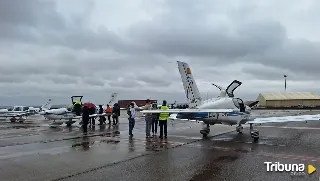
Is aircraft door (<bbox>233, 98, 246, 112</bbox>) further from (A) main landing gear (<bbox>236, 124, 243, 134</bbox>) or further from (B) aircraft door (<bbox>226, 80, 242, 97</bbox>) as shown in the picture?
(A) main landing gear (<bbox>236, 124, 243, 134</bbox>)

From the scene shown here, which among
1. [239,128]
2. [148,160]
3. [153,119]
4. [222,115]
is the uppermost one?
[222,115]

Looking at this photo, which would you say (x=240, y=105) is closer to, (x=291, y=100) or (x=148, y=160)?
(x=148, y=160)

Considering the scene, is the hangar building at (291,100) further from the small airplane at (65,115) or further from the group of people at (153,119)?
the group of people at (153,119)

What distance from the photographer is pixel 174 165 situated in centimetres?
831

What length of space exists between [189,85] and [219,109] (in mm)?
3025

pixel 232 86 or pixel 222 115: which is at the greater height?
pixel 232 86

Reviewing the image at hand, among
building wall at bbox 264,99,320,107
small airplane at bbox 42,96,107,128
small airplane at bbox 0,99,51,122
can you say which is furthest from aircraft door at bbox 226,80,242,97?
building wall at bbox 264,99,320,107

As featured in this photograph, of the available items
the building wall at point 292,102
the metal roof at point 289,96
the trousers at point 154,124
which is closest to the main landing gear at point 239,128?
the trousers at point 154,124

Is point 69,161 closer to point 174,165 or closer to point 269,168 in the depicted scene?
point 174,165

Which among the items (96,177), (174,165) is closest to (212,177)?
(174,165)

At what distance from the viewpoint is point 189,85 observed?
649 inches

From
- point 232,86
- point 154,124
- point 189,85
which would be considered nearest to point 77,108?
point 154,124

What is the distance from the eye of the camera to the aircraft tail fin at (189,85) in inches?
644

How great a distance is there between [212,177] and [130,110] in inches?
380
